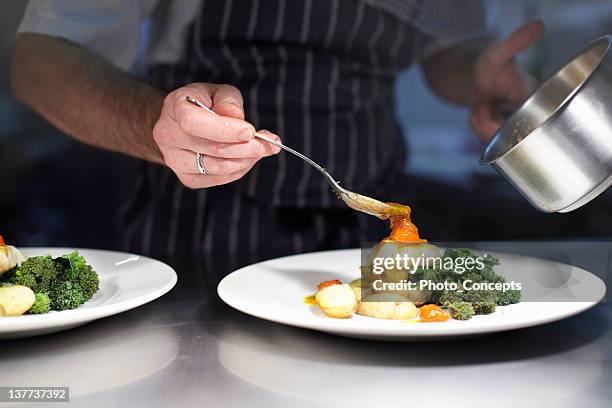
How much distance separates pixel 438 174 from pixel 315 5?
1.18 meters

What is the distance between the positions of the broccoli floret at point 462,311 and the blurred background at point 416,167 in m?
1.22

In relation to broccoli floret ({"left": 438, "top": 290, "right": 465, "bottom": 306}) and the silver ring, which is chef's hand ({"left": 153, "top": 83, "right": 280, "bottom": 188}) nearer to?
the silver ring

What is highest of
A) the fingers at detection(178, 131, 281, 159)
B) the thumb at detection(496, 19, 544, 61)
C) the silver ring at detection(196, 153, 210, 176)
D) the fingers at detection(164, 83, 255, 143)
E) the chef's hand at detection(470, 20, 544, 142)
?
the thumb at detection(496, 19, 544, 61)

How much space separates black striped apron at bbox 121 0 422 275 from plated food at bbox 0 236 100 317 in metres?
0.43

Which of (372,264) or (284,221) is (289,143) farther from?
(372,264)

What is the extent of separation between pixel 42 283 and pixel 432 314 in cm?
51

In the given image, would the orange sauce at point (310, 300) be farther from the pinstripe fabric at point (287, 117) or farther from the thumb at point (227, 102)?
the pinstripe fabric at point (287, 117)

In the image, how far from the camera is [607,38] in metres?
1.12

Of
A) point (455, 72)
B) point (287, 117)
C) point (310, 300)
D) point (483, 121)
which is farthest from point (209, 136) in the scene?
point (455, 72)

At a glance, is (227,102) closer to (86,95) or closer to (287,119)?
(86,95)

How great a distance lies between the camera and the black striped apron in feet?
5.14

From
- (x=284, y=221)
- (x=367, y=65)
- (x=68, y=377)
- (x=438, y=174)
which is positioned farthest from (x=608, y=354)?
(x=438, y=174)

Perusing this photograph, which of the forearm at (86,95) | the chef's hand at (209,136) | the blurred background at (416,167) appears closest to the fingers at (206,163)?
the chef's hand at (209,136)

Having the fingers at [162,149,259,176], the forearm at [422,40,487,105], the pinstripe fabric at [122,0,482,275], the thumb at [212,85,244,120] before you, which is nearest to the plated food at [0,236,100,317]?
the fingers at [162,149,259,176]
